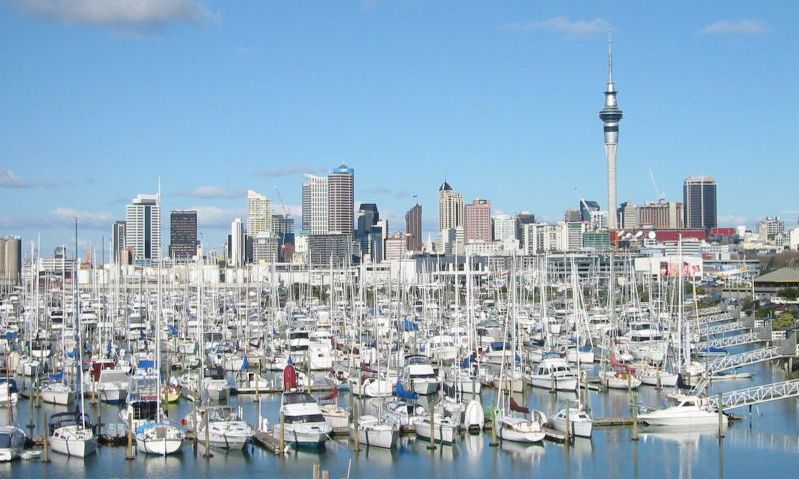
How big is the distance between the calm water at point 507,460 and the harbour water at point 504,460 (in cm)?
3

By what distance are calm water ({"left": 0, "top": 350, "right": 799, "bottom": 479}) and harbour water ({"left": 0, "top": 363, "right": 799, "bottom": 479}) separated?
1.0 inches

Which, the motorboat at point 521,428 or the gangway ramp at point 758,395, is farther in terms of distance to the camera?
the gangway ramp at point 758,395

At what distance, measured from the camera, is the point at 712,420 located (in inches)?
1443

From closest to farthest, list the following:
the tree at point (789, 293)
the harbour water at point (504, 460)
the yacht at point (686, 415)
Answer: the harbour water at point (504, 460), the yacht at point (686, 415), the tree at point (789, 293)

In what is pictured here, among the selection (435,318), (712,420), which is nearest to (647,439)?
(712,420)

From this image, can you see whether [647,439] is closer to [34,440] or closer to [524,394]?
[524,394]

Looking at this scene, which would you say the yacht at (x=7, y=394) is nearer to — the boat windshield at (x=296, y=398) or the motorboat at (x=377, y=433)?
the boat windshield at (x=296, y=398)

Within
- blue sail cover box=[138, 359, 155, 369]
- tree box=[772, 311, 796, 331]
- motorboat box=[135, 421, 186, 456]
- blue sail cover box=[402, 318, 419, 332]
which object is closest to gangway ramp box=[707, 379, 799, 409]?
motorboat box=[135, 421, 186, 456]

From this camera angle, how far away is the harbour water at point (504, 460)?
31.5 metres

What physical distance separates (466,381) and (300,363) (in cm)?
1149

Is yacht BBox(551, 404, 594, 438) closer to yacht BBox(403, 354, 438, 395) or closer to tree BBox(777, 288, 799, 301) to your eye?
yacht BBox(403, 354, 438, 395)

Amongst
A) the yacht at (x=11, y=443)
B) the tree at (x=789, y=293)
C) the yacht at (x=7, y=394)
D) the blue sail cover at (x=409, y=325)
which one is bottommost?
the yacht at (x=11, y=443)

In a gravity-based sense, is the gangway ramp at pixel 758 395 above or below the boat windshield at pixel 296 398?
below

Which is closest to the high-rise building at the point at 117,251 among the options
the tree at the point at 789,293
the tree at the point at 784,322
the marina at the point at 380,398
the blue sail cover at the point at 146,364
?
the marina at the point at 380,398
